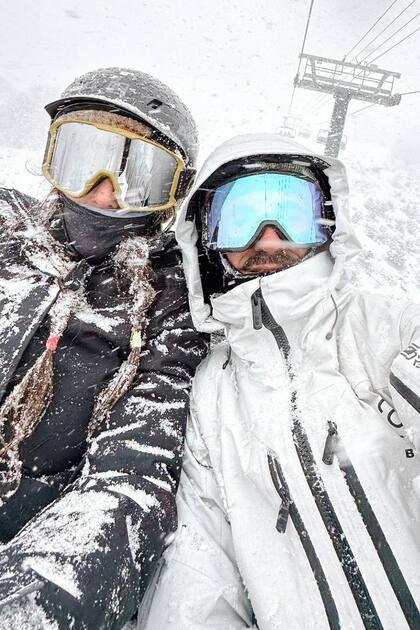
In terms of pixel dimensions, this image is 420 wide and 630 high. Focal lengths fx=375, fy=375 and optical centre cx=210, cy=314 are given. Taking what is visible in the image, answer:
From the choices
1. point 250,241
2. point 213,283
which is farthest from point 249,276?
point 213,283

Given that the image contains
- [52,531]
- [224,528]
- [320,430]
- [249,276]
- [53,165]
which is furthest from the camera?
[53,165]

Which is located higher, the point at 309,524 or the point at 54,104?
the point at 54,104

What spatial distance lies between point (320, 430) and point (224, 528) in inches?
21.2

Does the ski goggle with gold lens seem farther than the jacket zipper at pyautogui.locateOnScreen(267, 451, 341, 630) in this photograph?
Yes

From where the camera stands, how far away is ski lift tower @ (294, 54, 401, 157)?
1576 centimetres

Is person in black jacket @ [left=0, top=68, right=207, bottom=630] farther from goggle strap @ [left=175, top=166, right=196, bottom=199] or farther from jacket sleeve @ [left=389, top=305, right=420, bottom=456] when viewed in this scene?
jacket sleeve @ [left=389, top=305, right=420, bottom=456]

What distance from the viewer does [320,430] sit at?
1252 millimetres

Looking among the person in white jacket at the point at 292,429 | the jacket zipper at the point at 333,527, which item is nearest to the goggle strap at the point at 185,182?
the person in white jacket at the point at 292,429

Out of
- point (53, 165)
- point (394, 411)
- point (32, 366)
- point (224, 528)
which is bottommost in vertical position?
point (224, 528)

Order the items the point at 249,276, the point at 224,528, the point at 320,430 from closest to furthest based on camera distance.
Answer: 1. the point at 320,430
2. the point at 224,528
3. the point at 249,276

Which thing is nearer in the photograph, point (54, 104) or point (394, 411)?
point (394, 411)

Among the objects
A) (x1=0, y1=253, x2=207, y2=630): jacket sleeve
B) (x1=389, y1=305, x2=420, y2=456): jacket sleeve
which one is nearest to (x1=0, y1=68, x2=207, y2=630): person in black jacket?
(x1=0, y1=253, x2=207, y2=630): jacket sleeve

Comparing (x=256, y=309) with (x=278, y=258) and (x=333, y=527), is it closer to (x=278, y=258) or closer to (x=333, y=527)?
(x=278, y=258)

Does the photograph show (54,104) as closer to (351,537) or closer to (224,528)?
(224,528)
